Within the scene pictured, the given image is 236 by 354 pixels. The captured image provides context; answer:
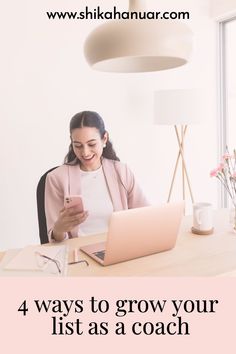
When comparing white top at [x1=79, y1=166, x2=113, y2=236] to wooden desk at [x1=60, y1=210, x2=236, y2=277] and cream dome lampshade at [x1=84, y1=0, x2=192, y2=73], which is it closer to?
wooden desk at [x1=60, y1=210, x2=236, y2=277]

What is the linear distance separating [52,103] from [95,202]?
1103mm

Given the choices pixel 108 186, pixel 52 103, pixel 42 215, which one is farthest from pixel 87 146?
pixel 52 103

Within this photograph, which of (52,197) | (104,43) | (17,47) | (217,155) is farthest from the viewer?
(217,155)

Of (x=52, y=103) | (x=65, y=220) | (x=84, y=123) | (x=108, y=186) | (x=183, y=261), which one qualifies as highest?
(x=52, y=103)

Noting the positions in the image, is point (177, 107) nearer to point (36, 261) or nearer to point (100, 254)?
point (100, 254)

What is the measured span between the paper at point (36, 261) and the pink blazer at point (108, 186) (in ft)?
1.56

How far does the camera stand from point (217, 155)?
11.9ft

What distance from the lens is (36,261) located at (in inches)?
46.9

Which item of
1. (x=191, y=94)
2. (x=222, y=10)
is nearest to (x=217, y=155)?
(x=191, y=94)

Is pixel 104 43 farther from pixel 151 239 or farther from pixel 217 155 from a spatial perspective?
pixel 217 155

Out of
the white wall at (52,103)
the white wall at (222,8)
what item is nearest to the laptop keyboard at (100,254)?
the white wall at (52,103)

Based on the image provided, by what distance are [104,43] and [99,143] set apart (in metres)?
1.01

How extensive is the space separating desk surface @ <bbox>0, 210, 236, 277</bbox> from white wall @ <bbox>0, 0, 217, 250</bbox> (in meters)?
1.35

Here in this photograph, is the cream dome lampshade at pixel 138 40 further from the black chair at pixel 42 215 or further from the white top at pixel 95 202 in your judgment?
the white top at pixel 95 202
